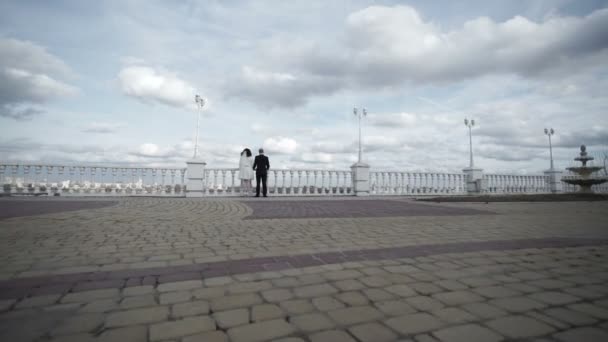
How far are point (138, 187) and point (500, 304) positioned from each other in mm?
14572

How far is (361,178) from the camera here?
15930 mm

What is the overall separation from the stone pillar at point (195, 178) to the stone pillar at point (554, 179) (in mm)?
23958

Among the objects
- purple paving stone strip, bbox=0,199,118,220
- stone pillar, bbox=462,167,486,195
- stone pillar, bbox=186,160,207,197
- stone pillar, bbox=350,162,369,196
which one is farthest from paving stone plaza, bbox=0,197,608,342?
stone pillar, bbox=462,167,486,195

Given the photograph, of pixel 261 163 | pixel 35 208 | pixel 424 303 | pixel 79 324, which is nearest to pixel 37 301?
pixel 79 324

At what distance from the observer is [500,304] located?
1.94 meters

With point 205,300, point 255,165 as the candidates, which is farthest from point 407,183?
point 205,300

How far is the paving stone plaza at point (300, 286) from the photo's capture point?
1.59 m

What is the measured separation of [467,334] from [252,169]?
12.4 m

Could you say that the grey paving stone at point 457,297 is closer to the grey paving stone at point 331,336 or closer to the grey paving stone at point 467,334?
the grey paving stone at point 467,334

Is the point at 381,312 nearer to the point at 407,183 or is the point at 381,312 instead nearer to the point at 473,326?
the point at 473,326

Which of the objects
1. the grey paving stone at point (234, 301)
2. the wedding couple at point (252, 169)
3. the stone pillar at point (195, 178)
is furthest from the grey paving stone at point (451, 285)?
the stone pillar at point (195, 178)

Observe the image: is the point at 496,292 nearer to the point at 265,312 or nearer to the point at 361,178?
the point at 265,312

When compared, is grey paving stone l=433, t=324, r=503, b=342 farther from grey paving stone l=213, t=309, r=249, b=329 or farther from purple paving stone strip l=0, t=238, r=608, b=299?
purple paving stone strip l=0, t=238, r=608, b=299

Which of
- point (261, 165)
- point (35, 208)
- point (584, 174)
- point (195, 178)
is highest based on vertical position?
point (261, 165)
